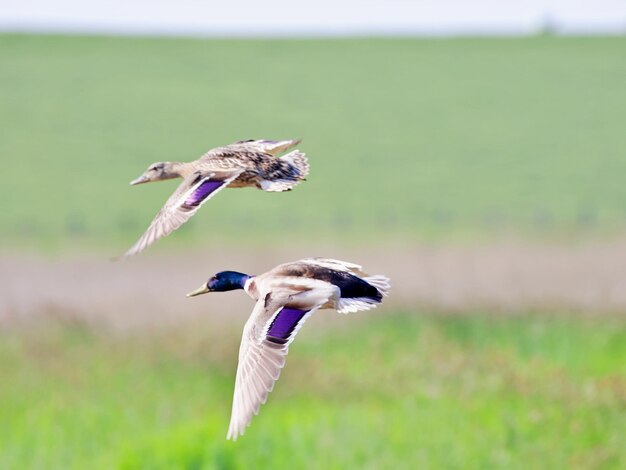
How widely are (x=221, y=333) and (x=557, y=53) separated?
2881cm

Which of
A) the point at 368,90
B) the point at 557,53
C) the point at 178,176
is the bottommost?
the point at 178,176

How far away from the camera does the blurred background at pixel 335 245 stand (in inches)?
503

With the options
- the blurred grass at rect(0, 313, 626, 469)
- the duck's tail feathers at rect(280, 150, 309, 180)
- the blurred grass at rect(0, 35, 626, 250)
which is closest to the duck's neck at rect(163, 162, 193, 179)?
the duck's tail feathers at rect(280, 150, 309, 180)

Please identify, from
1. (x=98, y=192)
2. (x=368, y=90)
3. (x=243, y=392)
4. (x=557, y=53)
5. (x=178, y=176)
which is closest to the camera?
(x=243, y=392)

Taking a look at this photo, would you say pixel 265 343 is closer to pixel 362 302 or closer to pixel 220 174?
pixel 362 302

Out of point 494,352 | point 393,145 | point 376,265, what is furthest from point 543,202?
point 494,352

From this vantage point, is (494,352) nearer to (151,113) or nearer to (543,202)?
(543,202)

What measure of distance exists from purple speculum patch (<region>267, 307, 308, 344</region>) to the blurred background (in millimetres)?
9065

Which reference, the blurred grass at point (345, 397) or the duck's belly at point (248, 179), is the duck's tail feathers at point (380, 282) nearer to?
the duck's belly at point (248, 179)

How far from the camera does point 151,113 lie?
34062mm

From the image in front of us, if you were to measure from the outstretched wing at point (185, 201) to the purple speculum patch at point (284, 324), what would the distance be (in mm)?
267

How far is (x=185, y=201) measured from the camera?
2424mm

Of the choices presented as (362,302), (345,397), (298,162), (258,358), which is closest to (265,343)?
(258,358)

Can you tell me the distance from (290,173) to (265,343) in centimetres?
55
